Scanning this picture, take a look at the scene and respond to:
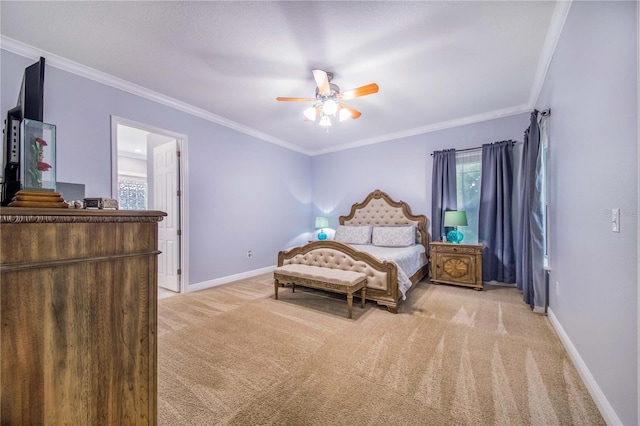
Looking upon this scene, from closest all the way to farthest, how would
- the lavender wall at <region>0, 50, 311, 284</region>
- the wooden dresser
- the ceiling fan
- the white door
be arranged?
the wooden dresser, the ceiling fan, the lavender wall at <region>0, 50, 311, 284</region>, the white door

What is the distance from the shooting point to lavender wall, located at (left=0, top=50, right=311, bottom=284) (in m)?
2.71

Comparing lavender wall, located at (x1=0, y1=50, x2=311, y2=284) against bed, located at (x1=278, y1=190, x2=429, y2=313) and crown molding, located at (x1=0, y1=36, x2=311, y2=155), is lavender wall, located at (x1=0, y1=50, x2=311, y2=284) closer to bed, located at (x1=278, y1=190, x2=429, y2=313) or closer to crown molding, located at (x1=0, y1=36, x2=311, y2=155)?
crown molding, located at (x1=0, y1=36, x2=311, y2=155)

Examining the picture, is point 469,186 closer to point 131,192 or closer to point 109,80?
point 109,80

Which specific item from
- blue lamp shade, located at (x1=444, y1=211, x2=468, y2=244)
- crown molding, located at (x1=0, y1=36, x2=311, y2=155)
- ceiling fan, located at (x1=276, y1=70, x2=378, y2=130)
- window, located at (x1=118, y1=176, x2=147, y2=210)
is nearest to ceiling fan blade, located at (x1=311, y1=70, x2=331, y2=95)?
ceiling fan, located at (x1=276, y1=70, x2=378, y2=130)

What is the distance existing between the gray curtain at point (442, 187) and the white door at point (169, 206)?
4292mm

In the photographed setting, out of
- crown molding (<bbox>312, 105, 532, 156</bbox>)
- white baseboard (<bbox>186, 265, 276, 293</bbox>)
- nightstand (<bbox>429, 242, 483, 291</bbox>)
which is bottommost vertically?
white baseboard (<bbox>186, 265, 276, 293</bbox>)

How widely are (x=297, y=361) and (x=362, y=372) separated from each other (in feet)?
1.70

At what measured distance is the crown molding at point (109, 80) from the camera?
2434 mm

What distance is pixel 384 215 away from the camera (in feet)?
16.6

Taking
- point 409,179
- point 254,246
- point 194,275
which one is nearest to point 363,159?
point 409,179

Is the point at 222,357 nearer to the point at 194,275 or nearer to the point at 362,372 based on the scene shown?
the point at 362,372

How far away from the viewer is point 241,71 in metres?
2.86

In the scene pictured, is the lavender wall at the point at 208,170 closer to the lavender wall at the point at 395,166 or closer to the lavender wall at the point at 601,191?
the lavender wall at the point at 395,166

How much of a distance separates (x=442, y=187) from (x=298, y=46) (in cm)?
333
